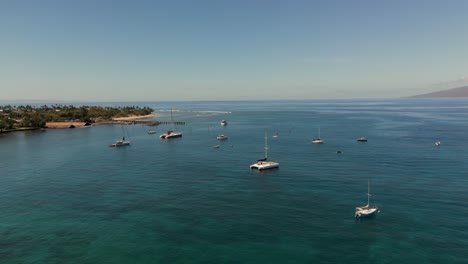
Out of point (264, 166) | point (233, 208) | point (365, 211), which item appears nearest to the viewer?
point (365, 211)

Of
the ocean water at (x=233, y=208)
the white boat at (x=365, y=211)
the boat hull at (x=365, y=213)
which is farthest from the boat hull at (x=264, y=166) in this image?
the boat hull at (x=365, y=213)

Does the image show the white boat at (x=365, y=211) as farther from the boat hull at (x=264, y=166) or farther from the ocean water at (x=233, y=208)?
the boat hull at (x=264, y=166)

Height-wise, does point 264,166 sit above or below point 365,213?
above

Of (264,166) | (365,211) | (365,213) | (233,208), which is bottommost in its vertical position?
(233,208)

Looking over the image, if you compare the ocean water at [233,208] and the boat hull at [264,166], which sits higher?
the boat hull at [264,166]

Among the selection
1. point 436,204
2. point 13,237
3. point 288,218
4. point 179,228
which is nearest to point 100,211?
point 13,237

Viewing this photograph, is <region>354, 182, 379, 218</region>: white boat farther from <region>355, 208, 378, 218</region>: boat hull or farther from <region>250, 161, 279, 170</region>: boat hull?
<region>250, 161, 279, 170</region>: boat hull

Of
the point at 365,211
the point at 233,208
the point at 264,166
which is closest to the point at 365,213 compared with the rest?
the point at 365,211

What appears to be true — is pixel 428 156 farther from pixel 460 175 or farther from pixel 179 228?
pixel 179 228

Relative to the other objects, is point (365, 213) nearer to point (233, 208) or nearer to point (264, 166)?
point (233, 208)

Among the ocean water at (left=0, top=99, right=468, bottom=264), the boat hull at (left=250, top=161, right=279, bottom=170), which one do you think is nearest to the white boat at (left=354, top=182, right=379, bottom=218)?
the ocean water at (left=0, top=99, right=468, bottom=264)
